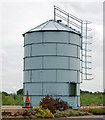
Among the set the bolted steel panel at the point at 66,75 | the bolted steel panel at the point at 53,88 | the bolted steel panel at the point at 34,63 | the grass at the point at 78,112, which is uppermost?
the bolted steel panel at the point at 34,63

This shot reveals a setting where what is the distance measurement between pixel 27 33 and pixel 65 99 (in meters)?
5.97

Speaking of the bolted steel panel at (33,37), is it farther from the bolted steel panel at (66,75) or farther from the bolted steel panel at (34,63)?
the bolted steel panel at (66,75)

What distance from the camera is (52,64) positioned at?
21.2 meters

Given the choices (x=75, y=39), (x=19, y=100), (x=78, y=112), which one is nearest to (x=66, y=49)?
(x=75, y=39)

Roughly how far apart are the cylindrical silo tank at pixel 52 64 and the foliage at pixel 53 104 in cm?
142

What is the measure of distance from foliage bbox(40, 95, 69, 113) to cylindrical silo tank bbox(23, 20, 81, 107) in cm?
142

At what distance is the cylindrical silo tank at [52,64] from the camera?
69.5ft

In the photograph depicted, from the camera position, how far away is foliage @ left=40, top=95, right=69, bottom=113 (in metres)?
18.6

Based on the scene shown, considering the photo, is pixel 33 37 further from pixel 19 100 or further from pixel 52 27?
pixel 19 100

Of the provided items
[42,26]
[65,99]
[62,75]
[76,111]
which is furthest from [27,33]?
[76,111]

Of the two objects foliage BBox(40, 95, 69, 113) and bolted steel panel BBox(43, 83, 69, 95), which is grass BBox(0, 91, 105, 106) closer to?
bolted steel panel BBox(43, 83, 69, 95)

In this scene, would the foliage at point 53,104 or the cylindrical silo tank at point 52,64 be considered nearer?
the foliage at point 53,104

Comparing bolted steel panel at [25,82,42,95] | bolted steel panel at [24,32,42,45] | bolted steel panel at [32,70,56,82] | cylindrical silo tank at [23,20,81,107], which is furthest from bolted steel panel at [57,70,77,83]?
bolted steel panel at [24,32,42,45]

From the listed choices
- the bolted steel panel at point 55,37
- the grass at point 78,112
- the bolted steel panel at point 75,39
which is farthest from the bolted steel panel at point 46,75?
the grass at point 78,112
